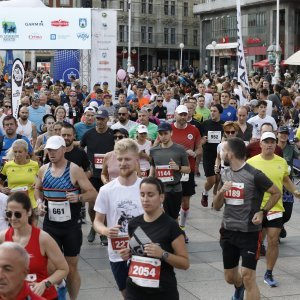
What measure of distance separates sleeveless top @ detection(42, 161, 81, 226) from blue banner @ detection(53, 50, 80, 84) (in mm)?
23026

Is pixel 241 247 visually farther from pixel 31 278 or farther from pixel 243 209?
pixel 31 278

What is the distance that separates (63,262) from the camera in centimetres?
547

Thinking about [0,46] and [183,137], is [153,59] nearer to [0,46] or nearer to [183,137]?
[0,46]

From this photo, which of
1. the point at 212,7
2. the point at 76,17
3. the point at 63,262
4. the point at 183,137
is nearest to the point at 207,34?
the point at 212,7

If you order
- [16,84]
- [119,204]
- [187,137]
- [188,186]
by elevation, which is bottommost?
[188,186]

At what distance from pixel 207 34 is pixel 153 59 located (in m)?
12.0

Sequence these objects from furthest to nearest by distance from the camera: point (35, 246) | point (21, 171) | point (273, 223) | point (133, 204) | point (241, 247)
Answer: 1. point (21, 171)
2. point (273, 223)
3. point (241, 247)
4. point (133, 204)
5. point (35, 246)

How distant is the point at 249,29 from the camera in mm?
71812

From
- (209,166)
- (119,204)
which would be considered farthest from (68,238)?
(209,166)

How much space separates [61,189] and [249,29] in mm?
66182

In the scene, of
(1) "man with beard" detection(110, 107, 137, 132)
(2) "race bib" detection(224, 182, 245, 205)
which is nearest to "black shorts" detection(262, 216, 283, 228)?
(2) "race bib" detection(224, 182, 245, 205)

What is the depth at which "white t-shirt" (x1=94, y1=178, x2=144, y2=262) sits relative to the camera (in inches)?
248

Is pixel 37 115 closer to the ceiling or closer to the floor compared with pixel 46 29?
closer to the floor

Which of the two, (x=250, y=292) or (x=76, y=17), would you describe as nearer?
(x=250, y=292)
